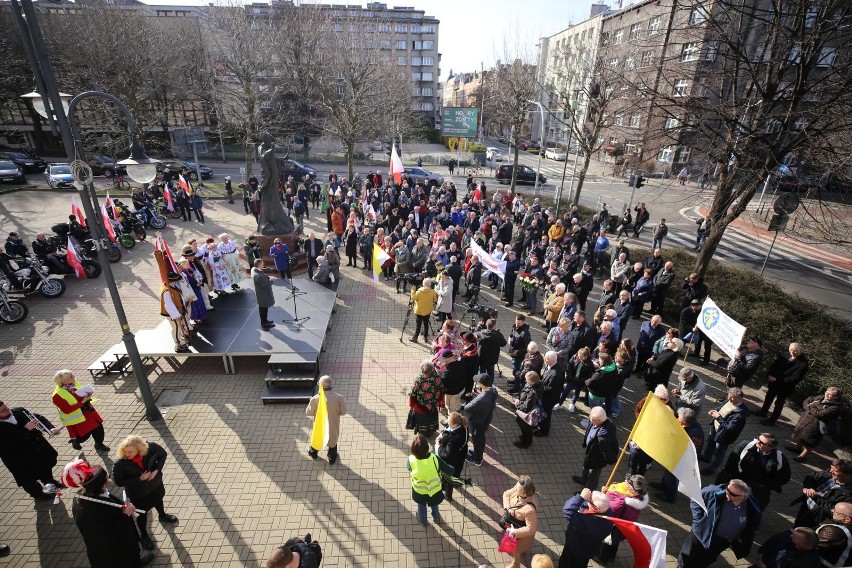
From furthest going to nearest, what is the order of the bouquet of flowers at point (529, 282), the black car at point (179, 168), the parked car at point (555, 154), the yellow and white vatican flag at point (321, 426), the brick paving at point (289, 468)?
the parked car at point (555, 154)
the black car at point (179, 168)
the bouquet of flowers at point (529, 282)
the yellow and white vatican flag at point (321, 426)
the brick paving at point (289, 468)

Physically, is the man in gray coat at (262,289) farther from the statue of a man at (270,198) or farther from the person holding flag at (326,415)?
the statue of a man at (270,198)

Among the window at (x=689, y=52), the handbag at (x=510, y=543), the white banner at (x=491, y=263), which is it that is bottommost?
the handbag at (x=510, y=543)

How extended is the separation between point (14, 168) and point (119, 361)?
28692 millimetres

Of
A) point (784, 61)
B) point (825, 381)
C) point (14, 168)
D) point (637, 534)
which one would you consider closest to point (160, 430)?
point (637, 534)

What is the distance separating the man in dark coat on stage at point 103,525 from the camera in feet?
15.5

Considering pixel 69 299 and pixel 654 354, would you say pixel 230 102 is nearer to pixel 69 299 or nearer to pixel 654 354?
pixel 69 299

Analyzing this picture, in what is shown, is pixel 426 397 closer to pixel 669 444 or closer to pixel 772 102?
pixel 669 444

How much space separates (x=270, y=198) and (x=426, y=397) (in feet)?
34.7

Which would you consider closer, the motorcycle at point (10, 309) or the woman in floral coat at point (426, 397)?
the woman in floral coat at point (426, 397)

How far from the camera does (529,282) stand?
12422mm

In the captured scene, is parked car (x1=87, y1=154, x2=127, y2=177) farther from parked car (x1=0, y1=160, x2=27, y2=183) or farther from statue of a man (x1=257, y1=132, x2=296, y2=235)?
statue of a man (x1=257, y1=132, x2=296, y2=235)

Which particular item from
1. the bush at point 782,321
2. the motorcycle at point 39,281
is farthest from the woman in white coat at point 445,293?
the motorcycle at point 39,281

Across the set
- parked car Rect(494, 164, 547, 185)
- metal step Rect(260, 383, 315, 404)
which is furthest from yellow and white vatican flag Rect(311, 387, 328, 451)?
parked car Rect(494, 164, 547, 185)

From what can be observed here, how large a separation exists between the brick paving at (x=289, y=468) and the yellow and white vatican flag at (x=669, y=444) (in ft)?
6.07
